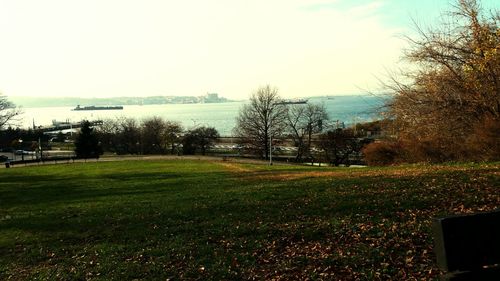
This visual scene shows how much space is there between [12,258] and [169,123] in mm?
86845

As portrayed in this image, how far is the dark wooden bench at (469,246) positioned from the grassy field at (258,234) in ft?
9.72

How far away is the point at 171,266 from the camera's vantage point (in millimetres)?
7586

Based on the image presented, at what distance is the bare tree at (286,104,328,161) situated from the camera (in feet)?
253

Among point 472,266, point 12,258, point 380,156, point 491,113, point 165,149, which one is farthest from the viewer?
point 165,149

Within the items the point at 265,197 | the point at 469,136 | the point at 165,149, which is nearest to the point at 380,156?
the point at 469,136

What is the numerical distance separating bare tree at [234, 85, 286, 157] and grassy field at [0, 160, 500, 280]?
61.3 metres

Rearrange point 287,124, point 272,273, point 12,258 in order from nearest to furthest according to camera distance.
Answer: point 272,273, point 12,258, point 287,124

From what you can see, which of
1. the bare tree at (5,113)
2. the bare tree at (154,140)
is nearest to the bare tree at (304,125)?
the bare tree at (154,140)

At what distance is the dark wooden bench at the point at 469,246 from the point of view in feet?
9.14

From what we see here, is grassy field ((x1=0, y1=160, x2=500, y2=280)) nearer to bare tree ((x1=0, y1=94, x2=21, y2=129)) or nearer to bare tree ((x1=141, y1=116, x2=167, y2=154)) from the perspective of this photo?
bare tree ((x1=0, y1=94, x2=21, y2=129))

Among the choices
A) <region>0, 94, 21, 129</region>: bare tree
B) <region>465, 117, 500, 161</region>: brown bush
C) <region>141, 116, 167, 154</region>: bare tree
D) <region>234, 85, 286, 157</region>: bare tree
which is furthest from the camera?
<region>141, 116, 167, 154</region>: bare tree

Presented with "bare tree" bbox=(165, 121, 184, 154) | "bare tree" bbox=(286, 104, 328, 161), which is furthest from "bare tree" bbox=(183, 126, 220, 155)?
"bare tree" bbox=(286, 104, 328, 161)

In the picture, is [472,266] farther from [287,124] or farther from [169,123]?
[169,123]

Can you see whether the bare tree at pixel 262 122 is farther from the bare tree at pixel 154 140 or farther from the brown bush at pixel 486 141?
the brown bush at pixel 486 141
